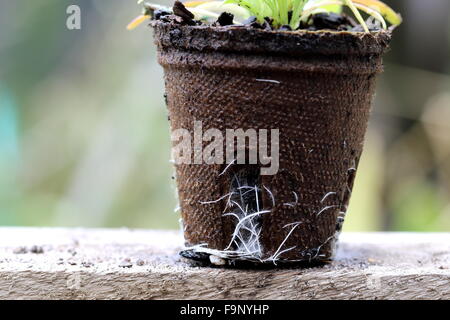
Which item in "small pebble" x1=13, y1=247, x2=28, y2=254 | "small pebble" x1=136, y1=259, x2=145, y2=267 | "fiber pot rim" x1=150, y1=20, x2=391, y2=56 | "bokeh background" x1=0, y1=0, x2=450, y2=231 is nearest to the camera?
"fiber pot rim" x1=150, y1=20, x2=391, y2=56

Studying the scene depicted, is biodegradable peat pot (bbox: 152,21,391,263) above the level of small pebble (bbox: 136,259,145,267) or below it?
above

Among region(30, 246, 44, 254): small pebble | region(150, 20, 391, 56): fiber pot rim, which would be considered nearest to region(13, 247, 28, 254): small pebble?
region(30, 246, 44, 254): small pebble

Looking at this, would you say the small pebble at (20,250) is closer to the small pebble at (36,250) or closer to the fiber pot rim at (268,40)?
the small pebble at (36,250)

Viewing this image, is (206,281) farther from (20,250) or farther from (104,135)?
(104,135)

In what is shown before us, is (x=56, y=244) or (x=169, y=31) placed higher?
(x=169, y=31)

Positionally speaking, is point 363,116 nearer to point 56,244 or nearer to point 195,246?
point 195,246

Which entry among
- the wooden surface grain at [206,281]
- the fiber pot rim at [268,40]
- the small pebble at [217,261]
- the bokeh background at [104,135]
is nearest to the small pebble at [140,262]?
the wooden surface grain at [206,281]

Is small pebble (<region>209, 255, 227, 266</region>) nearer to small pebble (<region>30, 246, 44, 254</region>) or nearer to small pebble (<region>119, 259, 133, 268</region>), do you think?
small pebble (<region>119, 259, 133, 268</region>)

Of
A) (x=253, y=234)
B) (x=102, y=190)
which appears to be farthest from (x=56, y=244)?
(x=102, y=190)
